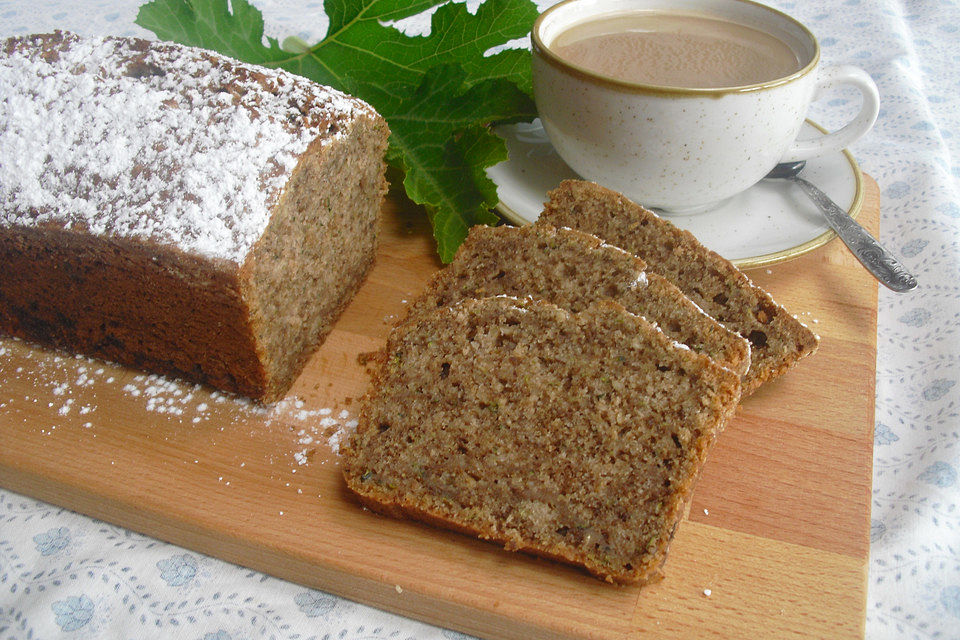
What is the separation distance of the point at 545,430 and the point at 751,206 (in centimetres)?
125

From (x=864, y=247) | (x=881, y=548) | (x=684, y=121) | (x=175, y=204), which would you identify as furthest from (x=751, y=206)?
(x=175, y=204)

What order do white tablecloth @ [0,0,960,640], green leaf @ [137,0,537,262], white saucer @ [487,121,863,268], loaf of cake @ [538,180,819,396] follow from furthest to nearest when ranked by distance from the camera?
green leaf @ [137,0,537,262]
white saucer @ [487,121,863,268]
loaf of cake @ [538,180,819,396]
white tablecloth @ [0,0,960,640]

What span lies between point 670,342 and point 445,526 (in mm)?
642

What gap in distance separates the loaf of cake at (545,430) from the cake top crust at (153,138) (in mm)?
537

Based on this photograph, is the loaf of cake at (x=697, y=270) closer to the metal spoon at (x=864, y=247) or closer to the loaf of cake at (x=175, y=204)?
the metal spoon at (x=864, y=247)

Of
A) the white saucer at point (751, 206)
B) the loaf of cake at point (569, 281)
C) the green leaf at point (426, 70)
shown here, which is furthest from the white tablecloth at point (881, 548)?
the green leaf at point (426, 70)

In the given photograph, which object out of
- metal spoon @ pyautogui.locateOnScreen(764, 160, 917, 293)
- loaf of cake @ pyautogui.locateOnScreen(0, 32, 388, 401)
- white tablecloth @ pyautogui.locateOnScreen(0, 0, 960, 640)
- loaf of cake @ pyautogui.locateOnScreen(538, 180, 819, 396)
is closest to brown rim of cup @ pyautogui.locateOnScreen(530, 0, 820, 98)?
loaf of cake @ pyautogui.locateOnScreen(538, 180, 819, 396)

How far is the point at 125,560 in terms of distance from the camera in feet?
6.02

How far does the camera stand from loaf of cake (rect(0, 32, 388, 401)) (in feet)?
6.26

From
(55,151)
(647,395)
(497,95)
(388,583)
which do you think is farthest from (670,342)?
(55,151)

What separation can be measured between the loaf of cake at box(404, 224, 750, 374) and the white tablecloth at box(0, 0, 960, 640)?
652mm

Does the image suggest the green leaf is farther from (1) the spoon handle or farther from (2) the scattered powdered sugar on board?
(1) the spoon handle

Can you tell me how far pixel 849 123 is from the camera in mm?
2484

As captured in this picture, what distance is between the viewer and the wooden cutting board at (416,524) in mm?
1625
